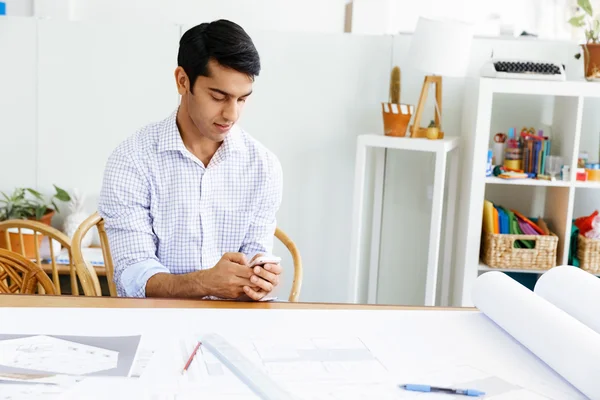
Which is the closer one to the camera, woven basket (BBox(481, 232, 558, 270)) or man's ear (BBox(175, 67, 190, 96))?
man's ear (BBox(175, 67, 190, 96))

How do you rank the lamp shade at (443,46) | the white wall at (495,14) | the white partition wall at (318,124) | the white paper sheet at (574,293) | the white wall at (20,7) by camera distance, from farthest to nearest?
the white wall at (495,14) < the white wall at (20,7) < the white partition wall at (318,124) < the lamp shade at (443,46) < the white paper sheet at (574,293)

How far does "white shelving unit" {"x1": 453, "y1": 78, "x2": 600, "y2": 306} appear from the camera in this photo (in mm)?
2965

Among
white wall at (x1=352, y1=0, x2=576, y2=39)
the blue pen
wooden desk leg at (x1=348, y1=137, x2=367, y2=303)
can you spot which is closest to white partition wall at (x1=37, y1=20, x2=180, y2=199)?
wooden desk leg at (x1=348, y1=137, x2=367, y2=303)

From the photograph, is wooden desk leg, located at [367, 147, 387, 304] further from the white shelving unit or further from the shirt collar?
the shirt collar

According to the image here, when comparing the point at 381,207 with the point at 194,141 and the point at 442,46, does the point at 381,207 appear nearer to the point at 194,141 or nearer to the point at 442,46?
the point at 442,46

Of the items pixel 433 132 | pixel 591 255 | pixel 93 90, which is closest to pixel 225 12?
pixel 93 90

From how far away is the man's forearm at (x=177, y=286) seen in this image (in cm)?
178

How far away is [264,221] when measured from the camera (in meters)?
2.11

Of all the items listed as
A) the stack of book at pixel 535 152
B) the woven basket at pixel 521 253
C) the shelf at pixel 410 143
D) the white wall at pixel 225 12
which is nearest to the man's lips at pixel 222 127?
the shelf at pixel 410 143

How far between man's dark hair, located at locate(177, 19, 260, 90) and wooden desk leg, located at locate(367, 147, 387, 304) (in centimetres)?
147

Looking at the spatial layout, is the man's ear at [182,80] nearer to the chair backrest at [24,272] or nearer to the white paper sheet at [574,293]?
the chair backrest at [24,272]

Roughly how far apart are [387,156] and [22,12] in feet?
7.62

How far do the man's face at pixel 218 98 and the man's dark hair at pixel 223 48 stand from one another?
16mm

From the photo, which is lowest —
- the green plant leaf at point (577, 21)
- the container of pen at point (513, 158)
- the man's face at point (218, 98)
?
the container of pen at point (513, 158)
